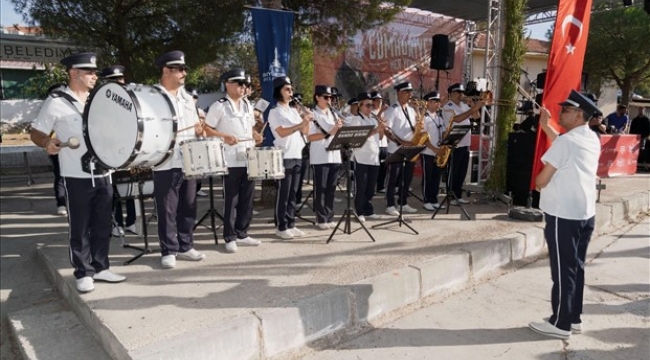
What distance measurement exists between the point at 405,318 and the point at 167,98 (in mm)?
2970

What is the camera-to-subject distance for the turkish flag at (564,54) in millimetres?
6445

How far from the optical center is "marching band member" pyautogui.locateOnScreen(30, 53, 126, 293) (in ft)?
13.1

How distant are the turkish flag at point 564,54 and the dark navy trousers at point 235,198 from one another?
4.24m

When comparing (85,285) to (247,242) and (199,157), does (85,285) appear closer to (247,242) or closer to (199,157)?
(199,157)

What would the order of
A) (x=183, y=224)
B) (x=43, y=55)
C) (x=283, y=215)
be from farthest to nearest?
(x=43, y=55) < (x=283, y=215) < (x=183, y=224)

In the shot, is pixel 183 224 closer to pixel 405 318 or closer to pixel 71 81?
pixel 71 81

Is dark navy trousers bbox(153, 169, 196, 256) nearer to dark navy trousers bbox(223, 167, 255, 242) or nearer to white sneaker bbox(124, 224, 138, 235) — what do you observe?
dark navy trousers bbox(223, 167, 255, 242)

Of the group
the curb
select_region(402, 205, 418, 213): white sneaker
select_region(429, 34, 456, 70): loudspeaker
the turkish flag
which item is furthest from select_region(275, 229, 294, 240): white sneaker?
select_region(429, 34, 456, 70): loudspeaker

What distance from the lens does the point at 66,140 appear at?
405 centimetres

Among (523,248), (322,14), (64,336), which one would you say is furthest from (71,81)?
(322,14)

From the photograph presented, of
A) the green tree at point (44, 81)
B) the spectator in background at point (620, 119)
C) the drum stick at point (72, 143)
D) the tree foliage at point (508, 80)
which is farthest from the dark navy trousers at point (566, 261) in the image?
the green tree at point (44, 81)

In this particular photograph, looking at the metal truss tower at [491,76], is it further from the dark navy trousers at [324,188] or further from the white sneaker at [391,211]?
the dark navy trousers at [324,188]

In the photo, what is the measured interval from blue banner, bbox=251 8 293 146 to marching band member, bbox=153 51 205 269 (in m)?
2.36

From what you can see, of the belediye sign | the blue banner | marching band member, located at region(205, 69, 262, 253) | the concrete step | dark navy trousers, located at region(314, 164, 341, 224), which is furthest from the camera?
the belediye sign
